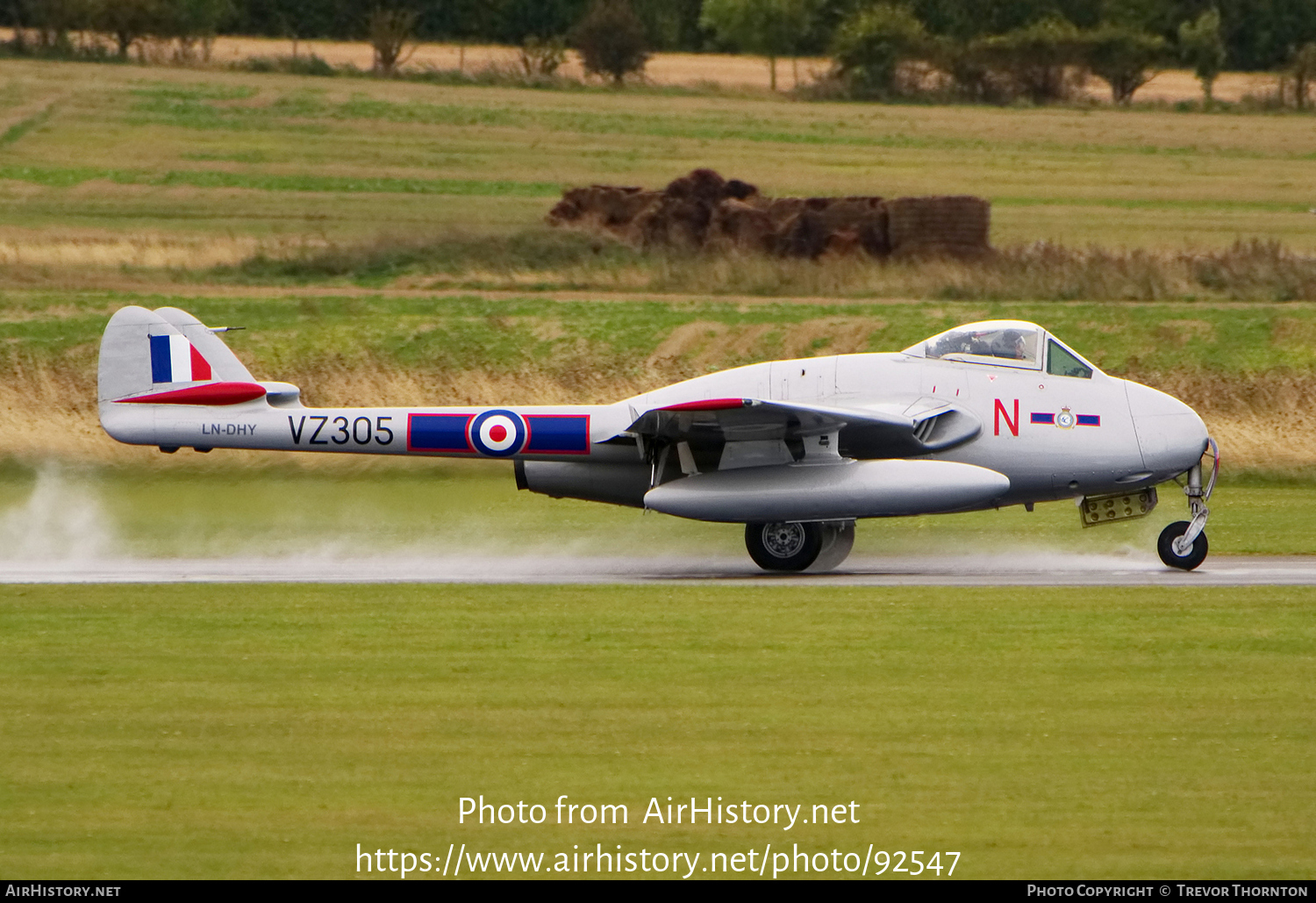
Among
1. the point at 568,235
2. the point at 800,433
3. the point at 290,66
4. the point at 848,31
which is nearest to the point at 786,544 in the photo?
the point at 800,433

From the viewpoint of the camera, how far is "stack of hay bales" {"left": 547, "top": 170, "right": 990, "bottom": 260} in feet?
129

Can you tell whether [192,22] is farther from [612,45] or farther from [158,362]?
[158,362]

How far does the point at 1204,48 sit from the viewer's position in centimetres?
7412

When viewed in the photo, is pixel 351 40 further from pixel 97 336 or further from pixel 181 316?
pixel 181 316

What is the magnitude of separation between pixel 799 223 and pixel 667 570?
72.3 feet

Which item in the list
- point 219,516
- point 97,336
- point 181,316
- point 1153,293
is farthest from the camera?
point 1153,293

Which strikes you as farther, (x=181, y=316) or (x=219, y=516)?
(x=219, y=516)

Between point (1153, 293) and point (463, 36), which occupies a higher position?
point (463, 36)

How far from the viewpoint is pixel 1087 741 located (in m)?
10.9

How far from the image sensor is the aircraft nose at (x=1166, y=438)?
58.9ft

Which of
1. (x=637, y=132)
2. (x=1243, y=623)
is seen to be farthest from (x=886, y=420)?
(x=637, y=132)

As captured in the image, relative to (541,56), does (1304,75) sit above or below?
below

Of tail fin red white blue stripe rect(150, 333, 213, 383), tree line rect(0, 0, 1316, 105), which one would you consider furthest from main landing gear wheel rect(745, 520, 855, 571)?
tree line rect(0, 0, 1316, 105)

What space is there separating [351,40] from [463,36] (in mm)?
5084
